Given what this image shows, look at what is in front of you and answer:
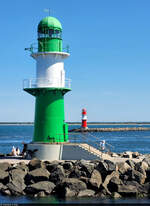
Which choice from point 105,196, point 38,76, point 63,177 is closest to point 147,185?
point 105,196

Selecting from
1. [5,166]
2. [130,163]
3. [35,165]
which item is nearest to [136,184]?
[130,163]

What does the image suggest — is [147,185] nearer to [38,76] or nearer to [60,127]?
[60,127]

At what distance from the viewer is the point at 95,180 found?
18.1m

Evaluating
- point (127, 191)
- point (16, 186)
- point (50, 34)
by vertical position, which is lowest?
point (127, 191)

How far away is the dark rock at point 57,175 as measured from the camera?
60.8 feet

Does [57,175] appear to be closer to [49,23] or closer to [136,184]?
[136,184]

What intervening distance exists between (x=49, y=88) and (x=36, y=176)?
6023 millimetres

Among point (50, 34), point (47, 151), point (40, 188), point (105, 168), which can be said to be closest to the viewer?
point (40, 188)

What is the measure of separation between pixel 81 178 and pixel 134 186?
7.97 feet

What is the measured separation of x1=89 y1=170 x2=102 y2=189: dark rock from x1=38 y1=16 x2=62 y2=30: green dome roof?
942cm

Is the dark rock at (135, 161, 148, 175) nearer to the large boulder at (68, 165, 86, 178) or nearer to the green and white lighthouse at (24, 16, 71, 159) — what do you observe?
the large boulder at (68, 165, 86, 178)

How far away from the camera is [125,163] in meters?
20.2

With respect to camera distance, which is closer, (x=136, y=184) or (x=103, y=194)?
(x=103, y=194)

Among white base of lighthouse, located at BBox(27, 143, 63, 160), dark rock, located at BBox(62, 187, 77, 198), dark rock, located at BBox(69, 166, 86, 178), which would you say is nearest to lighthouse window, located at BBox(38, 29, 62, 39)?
white base of lighthouse, located at BBox(27, 143, 63, 160)
